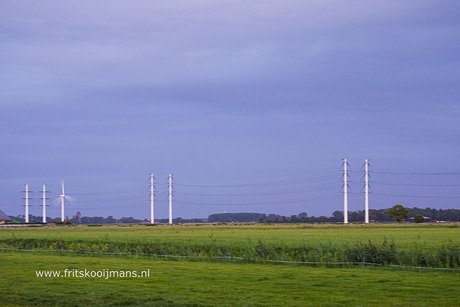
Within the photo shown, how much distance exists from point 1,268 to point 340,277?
15195 mm

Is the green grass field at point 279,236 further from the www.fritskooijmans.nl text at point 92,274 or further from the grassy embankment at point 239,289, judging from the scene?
the www.fritskooijmans.nl text at point 92,274

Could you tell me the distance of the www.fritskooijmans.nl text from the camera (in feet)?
71.8

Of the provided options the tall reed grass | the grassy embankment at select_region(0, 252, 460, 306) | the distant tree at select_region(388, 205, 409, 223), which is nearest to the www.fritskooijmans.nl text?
the grassy embankment at select_region(0, 252, 460, 306)

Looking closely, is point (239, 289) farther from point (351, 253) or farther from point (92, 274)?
point (351, 253)

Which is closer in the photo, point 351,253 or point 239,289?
point 239,289

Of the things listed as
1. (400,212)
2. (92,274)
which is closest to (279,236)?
(92,274)

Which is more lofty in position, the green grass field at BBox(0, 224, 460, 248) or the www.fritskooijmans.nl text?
the www.fritskooijmans.nl text

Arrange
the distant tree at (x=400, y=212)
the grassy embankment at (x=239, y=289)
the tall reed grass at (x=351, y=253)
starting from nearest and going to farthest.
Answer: the grassy embankment at (x=239, y=289)
the tall reed grass at (x=351, y=253)
the distant tree at (x=400, y=212)

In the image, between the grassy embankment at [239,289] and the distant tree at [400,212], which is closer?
the grassy embankment at [239,289]

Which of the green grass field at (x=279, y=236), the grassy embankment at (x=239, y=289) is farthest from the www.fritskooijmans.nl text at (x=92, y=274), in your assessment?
the green grass field at (x=279, y=236)

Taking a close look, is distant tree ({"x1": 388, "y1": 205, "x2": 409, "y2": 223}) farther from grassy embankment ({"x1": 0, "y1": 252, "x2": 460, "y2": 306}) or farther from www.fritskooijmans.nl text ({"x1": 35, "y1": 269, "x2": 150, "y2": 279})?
www.fritskooijmans.nl text ({"x1": 35, "y1": 269, "x2": 150, "y2": 279})

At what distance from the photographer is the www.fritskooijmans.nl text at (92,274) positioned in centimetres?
2189

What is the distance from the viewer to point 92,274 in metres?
22.5

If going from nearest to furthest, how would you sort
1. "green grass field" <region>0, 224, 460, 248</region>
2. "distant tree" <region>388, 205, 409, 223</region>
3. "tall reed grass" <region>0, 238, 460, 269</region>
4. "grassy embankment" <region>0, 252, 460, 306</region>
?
"grassy embankment" <region>0, 252, 460, 306</region> < "tall reed grass" <region>0, 238, 460, 269</region> < "green grass field" <region>0, 224, 460, 248</region> < "distant tree" <region>388, 205, 409, 223</region>
